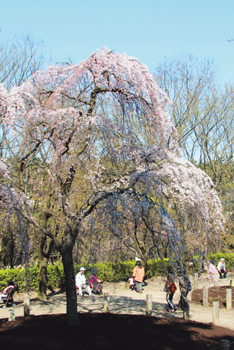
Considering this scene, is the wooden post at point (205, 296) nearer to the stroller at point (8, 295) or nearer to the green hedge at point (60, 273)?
the green hedge at point (60, 273)

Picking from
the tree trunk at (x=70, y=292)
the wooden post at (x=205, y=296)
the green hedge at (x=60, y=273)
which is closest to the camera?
the tree trunk at (x=70, y=292)

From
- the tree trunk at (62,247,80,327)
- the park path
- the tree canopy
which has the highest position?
the tree canopy

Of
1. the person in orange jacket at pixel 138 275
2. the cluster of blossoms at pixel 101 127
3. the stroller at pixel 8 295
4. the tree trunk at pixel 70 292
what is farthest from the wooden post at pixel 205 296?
the stroller at pixel 8 295

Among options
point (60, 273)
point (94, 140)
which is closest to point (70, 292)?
point (94, 140)

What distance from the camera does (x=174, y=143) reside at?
9695 millimetres

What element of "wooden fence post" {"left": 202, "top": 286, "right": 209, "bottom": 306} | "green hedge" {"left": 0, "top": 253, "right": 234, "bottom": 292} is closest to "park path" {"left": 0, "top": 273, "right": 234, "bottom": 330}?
"wooden fence post" {"left": 202, "top": 286, "right": 209, "bottom": 306}

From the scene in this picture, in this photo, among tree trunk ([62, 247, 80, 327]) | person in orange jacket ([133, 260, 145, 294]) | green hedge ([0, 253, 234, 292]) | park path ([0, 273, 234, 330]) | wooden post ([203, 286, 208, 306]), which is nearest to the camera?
tree trunk ([62, 247, 80, 327])

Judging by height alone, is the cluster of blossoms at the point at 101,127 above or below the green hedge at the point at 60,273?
above

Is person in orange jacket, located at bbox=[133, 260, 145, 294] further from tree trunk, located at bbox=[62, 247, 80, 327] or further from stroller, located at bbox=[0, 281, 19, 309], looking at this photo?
tree trunk, located at bbox=[62, 247, 80, 327]

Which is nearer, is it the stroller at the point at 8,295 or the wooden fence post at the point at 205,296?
the stroller at the point at 8,295

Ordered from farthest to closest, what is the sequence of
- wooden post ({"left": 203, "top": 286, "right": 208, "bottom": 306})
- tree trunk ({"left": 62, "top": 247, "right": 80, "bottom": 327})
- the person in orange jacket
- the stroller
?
the person in orange jacket → wooden post ({"left": 203, "top": 286, "right": 208, "bottom": 306}) → the stroller → tree trunk ({"left": 62, "top": 247, "right": 80, "bottom": 327})

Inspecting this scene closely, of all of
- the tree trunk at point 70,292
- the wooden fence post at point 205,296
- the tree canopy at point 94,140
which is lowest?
the wooden fence post at point 205,296

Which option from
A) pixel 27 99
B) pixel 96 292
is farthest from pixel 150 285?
pixel 27 99

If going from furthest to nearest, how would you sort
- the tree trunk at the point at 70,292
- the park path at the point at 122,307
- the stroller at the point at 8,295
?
the stroller at the point at 8,295
the park path at the point at 122,307
the tree trunk at the point at 70,292
